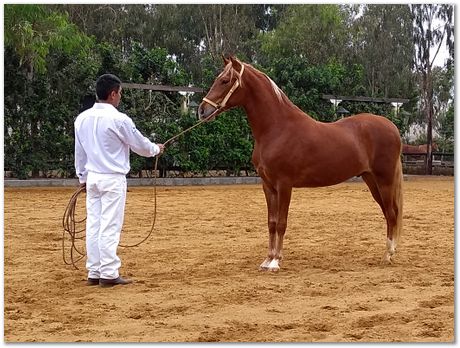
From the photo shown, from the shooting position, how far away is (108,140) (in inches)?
206

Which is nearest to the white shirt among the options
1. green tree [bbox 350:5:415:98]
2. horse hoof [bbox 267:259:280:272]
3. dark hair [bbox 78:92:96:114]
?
horse hoof [bbox 267:259:280:272]

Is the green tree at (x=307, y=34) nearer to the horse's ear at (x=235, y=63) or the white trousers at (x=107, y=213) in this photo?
the horse's ear at (x=235, y=63)

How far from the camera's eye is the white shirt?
522cm

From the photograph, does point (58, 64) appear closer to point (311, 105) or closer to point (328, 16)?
point (311, 105)

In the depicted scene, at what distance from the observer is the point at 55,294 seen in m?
4.97

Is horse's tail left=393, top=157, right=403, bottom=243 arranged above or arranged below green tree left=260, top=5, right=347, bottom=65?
below

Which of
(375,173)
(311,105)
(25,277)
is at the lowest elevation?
(25,277)

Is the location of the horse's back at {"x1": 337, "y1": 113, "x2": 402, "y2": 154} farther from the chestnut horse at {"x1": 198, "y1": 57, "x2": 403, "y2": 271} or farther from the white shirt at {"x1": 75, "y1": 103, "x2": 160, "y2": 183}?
the white shirt at {"x1": 75, "y1": 103, "x2": 160, "y2": 183}

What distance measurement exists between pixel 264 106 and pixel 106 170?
5.85 feet

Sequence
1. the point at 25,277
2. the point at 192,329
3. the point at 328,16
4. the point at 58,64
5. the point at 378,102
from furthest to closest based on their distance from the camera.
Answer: the point at 328,16 < the point at 378,102 < the point at 58,64 < the point at 25,277 < the point at 192,329

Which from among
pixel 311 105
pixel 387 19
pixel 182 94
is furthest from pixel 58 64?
pixel 387 19

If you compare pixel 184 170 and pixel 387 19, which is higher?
pixel 387 19

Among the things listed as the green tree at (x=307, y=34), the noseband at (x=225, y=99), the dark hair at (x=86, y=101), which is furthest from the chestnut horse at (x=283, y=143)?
the green tree at (x=307, y=34)

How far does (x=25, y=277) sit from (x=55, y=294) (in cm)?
75
